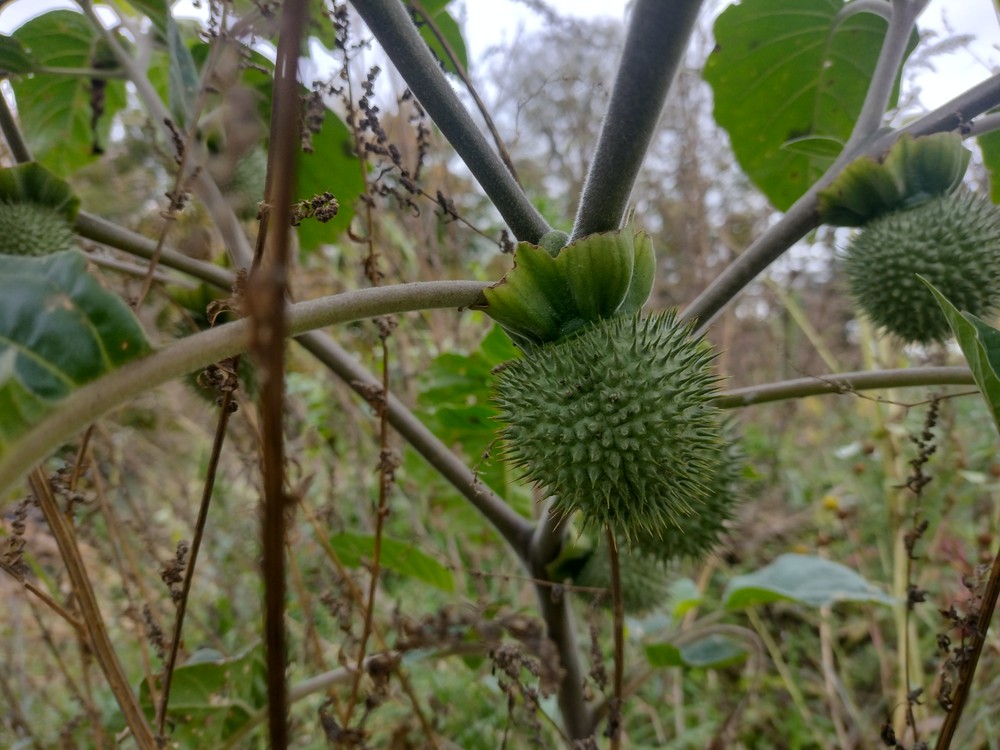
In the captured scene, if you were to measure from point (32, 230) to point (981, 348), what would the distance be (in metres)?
1.28

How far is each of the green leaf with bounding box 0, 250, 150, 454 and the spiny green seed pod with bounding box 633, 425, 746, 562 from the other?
0.89m

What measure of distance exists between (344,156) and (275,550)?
4.03 ft

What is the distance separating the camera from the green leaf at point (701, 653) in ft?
4.70

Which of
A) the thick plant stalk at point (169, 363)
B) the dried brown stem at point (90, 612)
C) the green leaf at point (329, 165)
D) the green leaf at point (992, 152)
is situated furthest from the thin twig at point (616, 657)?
the green leaf at point (992, 152)

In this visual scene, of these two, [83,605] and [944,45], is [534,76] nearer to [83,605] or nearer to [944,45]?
[944,45]

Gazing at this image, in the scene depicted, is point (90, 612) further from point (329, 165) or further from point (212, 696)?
point (329, 165)

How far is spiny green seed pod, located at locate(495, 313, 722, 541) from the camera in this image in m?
0.83

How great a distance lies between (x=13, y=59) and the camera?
1.30 m

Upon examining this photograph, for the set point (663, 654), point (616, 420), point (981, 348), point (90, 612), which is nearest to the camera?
point (981, 348)

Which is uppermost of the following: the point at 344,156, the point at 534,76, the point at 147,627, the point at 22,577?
the point at 534,76

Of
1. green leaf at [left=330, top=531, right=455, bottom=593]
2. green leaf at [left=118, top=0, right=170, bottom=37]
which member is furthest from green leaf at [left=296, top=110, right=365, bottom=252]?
green leaf at [left=330, top=531, right=455, bottom=593]

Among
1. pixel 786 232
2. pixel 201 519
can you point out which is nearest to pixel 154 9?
pixel 201 519

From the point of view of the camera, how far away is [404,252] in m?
3.10

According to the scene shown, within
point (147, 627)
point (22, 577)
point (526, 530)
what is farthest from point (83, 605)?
point (526, 530)
